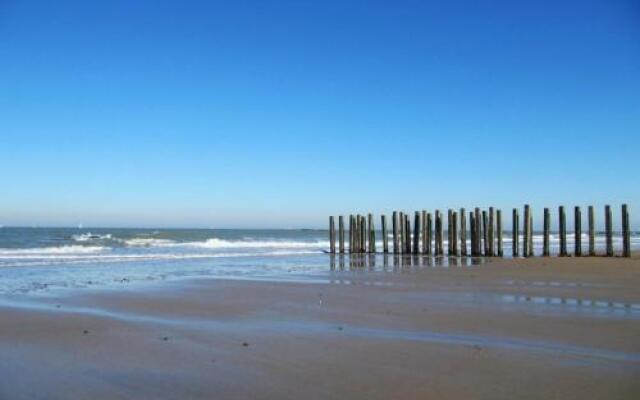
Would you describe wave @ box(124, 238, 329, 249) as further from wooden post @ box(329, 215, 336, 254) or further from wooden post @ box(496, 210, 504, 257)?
wooden post @ box(496, 210, 504, 257)

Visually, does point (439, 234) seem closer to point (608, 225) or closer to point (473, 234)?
point (473, 234)

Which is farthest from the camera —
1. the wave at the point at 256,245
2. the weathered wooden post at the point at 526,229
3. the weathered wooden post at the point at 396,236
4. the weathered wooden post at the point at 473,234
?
the wave at the point at 256,245

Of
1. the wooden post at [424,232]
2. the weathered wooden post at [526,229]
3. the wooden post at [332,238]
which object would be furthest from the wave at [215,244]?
the weathered wooden post at [526,229]

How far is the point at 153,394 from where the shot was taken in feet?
16.7

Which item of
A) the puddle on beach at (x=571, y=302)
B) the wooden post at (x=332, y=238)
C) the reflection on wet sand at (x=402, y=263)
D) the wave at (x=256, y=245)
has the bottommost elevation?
the wave at (x=256, y=245)

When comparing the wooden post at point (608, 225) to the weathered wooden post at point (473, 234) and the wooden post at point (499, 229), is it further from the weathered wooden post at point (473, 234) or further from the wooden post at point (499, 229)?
the weathered wooden post at point (473, 234)

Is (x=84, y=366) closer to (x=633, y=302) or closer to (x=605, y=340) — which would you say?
(x=605, y=340)

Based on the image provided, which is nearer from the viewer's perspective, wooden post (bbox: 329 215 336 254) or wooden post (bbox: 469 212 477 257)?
wooden post (bbox: 469 212 477 257)

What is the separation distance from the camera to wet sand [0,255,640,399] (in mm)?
5281

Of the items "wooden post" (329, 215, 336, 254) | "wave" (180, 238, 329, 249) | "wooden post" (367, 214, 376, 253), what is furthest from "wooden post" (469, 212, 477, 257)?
"wave" (180, 238, 329, 249)

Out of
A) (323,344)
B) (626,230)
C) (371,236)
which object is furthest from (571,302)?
(371,236)

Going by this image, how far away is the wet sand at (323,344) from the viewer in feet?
17.3

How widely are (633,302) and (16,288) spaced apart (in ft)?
41.9

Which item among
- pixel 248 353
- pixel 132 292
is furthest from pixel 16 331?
pixel 132 292
